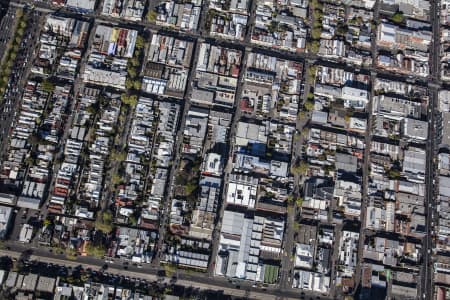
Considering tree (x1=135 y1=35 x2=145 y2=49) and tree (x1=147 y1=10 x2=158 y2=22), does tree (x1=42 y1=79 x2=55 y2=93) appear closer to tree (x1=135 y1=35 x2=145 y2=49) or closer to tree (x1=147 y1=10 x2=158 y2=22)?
tree (x1=135 y1=35 x2=145 y2=49)

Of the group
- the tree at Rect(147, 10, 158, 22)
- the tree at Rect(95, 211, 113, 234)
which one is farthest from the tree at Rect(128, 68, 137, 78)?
the tree at Rect(95, 211, 113, 234)

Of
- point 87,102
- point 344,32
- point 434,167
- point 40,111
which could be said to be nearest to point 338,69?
point 344,32

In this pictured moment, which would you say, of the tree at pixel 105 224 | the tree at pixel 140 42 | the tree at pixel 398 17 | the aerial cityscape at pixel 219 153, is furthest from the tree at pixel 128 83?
the tree at pixel 398 17

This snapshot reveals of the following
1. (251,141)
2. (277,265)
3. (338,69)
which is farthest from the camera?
(338,69)

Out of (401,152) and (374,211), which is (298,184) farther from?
(401,152)

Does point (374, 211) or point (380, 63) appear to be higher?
point (380, 63)

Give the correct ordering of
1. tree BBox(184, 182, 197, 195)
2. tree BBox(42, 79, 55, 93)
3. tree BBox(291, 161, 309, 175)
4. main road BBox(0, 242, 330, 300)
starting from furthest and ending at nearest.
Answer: tree BBox(291, 161, 309, 175) → tree BBox(42, 79, 55, 93) → tree BBox(184, 182, 197, 195) → main road BBox(0, 242, 330, 300)

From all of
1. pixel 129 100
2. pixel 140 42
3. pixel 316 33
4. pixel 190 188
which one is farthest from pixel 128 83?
pixel 316 33
